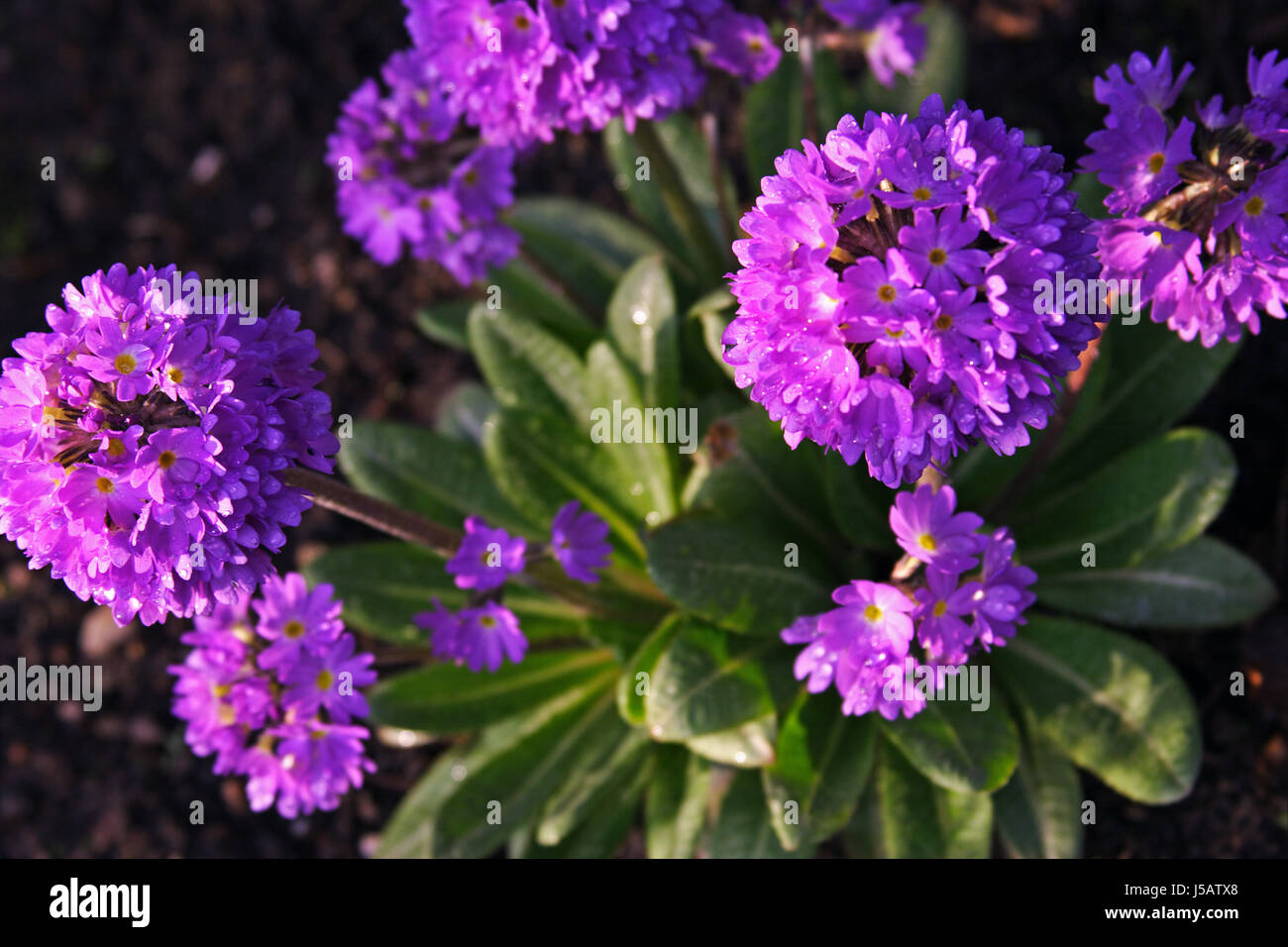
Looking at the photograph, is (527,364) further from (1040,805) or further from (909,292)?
(1040,805)

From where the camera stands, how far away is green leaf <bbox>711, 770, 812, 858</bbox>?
153 inches

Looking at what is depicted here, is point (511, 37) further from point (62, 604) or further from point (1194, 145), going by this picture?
point (62, 604)

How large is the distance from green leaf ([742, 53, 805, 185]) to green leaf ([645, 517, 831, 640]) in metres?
1.75

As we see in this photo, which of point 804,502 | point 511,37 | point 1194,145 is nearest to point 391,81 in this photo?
point 511,37

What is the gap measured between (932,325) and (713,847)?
→ 234 centimetres

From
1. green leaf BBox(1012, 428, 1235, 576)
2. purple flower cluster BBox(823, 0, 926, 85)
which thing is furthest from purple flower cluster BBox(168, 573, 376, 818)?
purple flower cluster BBox(823, 0, 926, 85)

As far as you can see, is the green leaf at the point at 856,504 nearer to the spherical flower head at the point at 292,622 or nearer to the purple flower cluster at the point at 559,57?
the purple flower cluster at the point at 559,57

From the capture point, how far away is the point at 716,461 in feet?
12.3

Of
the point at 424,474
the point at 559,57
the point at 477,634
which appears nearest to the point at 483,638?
the point at 477,634

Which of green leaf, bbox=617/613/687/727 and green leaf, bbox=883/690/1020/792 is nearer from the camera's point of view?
green leaf, bbox=883/690/1020/792

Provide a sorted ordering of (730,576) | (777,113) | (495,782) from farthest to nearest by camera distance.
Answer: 1. (777,113)
2. (495,782)
3. (730,576)

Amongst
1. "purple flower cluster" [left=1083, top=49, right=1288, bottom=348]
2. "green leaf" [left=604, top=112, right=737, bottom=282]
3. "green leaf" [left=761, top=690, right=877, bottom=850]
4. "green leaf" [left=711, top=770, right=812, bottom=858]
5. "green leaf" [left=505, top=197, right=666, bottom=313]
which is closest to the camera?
"purple flower cluster" [left=1083, top=49, right=1288, bottom=348]

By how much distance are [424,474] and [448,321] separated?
727mm

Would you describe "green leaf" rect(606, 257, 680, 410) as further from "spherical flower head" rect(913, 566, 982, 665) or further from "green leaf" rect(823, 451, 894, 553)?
"spherical flower head" rect(913, 566, 982, 665)
